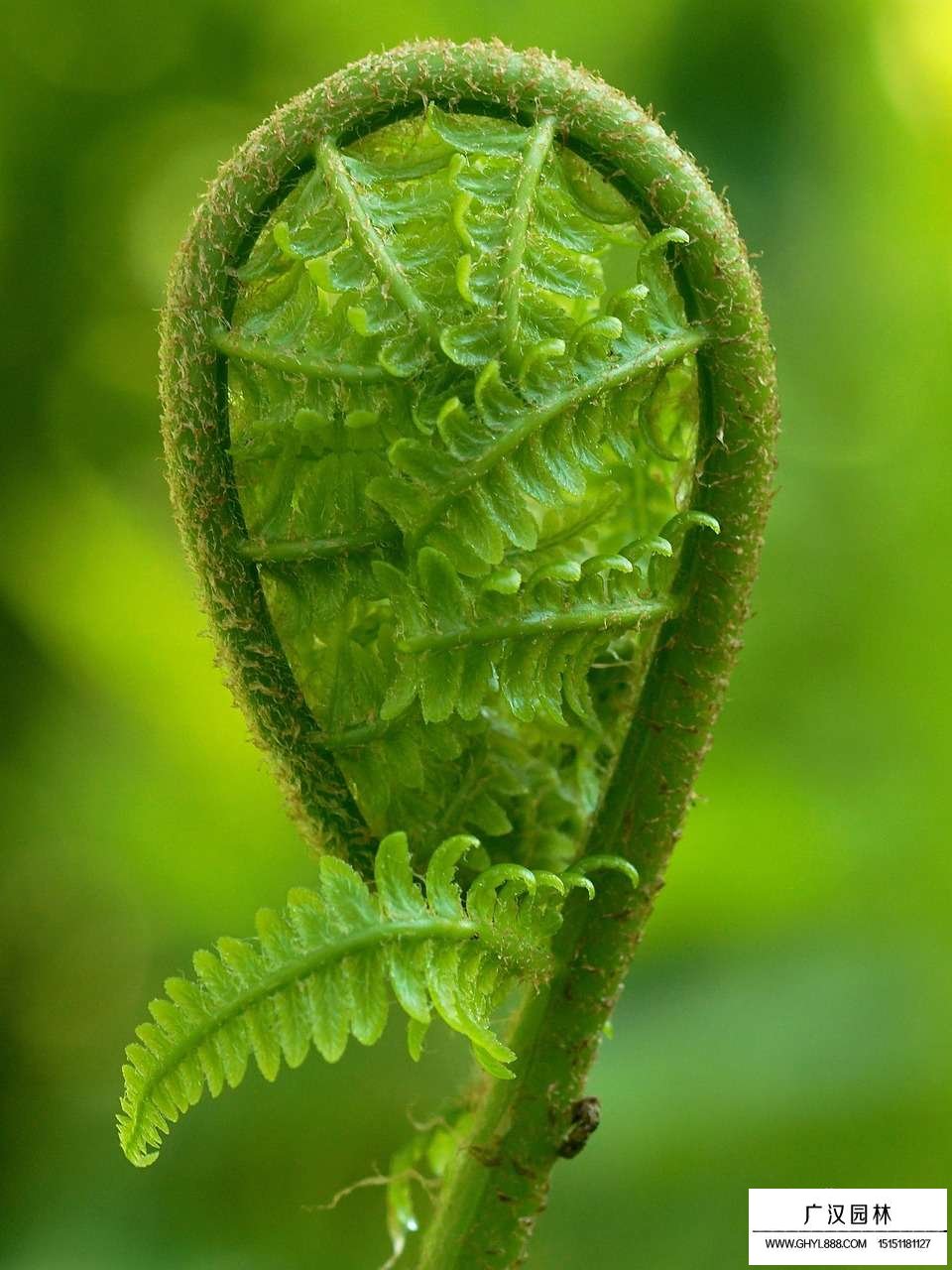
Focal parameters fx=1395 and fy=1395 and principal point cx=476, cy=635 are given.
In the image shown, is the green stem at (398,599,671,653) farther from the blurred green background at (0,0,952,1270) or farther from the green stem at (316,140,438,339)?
the blurred green background at (0,0,952,1270)

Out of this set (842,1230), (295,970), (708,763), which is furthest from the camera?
(708,763)

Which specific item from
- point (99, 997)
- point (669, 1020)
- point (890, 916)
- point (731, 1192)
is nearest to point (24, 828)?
point (99, 997)

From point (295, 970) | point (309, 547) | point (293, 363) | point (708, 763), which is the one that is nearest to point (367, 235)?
point (293, 363)

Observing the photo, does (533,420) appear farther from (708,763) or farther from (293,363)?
(708,763)

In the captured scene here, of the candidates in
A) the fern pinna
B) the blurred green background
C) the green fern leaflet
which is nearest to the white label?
the fern pinna

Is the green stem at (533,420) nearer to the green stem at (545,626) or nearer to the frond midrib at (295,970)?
the green stem at (545,626)

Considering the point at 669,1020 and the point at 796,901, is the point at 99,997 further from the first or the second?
the point at 796,901
